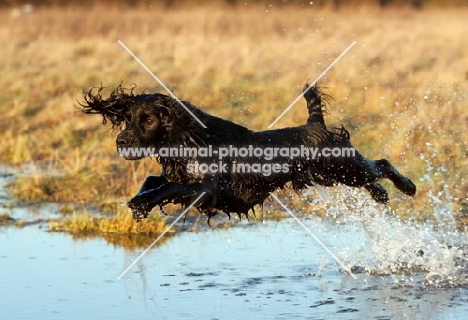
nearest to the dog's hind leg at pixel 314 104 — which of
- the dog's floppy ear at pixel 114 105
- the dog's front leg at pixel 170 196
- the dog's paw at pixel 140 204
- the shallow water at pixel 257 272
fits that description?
the shallow water at pixel 257 272

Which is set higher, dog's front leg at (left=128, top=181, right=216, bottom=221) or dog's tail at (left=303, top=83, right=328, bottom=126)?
dog's tail at (left=303, top=83, right=328, bottom=126)

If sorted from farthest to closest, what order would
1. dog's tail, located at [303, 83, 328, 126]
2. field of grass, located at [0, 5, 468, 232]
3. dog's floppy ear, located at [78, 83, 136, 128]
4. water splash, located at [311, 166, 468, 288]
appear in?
field of grass, located at [0, 5, 468, 232], dog's tail, located at [303, 83, 328, 126], water splash, located at [311, 166, 468, 288], dog's floppy ear, located at [78, 83, 136, 128]

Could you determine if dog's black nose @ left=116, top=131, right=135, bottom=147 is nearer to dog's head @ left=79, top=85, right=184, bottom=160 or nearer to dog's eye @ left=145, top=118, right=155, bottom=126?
dog's head @ left=79, top=85, right=184, bottom=160

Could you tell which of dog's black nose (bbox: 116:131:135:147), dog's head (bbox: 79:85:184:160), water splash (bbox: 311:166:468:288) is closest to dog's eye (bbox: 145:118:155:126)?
dog's head (bbox: 79:85:184:160)

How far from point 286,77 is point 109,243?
35.5ft

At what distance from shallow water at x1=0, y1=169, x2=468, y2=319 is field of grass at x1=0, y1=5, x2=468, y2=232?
82 cm

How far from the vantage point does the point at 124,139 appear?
707 cm

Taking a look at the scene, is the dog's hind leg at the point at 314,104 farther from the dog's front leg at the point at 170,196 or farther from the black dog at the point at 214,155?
the dog's front leg at the point at 170,196

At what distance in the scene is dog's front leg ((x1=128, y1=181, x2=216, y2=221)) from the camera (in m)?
6.94

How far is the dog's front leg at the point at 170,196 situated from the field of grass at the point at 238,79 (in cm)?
198

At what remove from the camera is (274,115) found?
15.5 metres

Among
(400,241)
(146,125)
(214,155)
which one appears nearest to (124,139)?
(146,125)

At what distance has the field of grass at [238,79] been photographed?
11.8m

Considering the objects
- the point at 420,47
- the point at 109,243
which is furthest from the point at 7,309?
the point at 420,47
